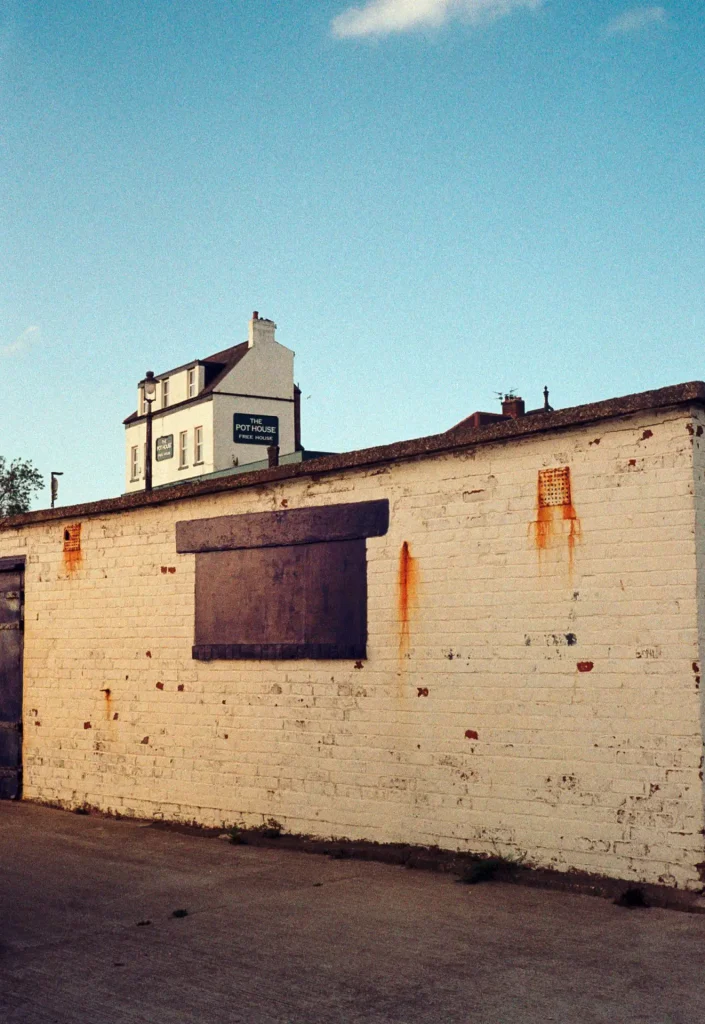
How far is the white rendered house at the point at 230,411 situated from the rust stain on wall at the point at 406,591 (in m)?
39.7

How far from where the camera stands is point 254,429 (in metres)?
50.9

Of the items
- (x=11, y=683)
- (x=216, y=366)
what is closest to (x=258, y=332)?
(x=216, y=366)

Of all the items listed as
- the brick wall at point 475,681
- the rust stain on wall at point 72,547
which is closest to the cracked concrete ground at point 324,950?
the brick wall at point 475,681

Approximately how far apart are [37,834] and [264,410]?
41200 millimetres

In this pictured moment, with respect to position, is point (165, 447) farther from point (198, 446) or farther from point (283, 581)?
point (283, 581)

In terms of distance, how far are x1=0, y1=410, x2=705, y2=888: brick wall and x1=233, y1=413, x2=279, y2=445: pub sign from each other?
38.7m

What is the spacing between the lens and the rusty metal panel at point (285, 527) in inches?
383

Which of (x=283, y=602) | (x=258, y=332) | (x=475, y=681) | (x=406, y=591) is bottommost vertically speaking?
(x=475, y=681)

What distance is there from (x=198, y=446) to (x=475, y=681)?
43732mm

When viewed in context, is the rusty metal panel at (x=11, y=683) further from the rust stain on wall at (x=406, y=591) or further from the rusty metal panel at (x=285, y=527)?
the rust stain on wall at (x=406, y=591)

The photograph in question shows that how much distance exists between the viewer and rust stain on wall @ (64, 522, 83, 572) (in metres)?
13.0

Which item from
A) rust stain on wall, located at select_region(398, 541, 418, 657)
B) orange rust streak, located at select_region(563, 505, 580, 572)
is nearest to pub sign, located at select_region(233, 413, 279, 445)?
rust stain on wall, located at select_region(398, 541, 418, 657)

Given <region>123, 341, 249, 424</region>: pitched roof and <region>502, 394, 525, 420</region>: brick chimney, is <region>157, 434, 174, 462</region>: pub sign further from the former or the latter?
<region>502, 394, 525, 420</region>: brick chimney

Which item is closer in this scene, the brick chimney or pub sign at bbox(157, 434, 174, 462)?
the brick chimney
